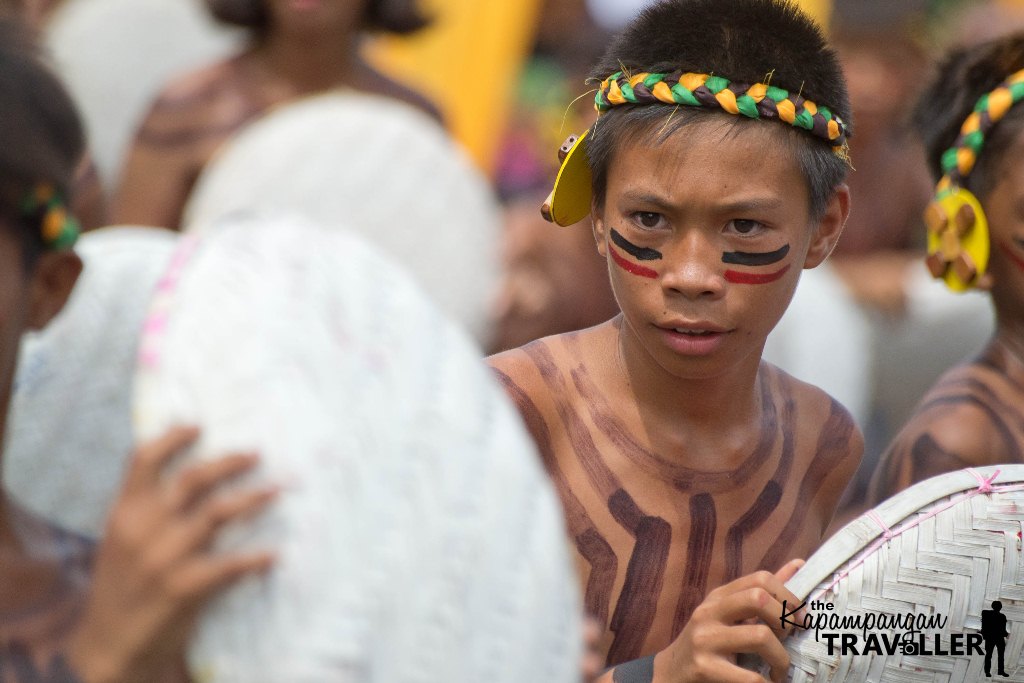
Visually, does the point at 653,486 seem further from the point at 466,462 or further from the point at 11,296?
the point at 11,296

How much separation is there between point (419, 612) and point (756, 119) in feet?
3.30

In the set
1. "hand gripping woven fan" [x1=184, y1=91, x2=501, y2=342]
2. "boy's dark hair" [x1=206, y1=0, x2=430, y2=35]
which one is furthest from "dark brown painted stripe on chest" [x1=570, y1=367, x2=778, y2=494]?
"boy's dark hair" [x1=206, y1=0, x2=430, y2=35]

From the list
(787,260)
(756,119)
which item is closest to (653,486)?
(787,260)

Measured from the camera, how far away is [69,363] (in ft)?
8.77

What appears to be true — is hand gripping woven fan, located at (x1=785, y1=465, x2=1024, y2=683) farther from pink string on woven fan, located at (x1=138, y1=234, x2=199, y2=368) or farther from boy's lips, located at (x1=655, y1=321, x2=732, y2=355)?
pink string on woven fan, located at (x1=138, y1=234, x2=199, y2=368)

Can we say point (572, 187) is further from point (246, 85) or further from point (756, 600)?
point (246, 85)

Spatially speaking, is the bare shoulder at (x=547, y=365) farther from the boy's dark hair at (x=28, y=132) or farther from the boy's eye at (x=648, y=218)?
the boy's dark hair at (x=28, y=132)

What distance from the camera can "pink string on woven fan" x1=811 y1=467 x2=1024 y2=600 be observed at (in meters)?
1.94

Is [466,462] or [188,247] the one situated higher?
[188,247]

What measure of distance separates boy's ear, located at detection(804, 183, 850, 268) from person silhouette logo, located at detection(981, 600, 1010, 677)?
61 cm

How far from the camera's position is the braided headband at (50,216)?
5.83 feet

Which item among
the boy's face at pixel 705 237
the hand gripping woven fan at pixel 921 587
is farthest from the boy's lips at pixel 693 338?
the hand gripping woven fan at pixel 921 587

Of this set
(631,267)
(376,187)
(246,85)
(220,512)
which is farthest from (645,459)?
(246,85)

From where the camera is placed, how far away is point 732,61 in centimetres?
213
